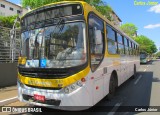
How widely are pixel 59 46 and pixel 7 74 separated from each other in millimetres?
7249

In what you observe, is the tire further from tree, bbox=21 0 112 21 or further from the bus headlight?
tree, bbox=21 0 112 21

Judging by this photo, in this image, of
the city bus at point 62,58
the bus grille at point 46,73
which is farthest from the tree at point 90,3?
the bus grille at point 46,73

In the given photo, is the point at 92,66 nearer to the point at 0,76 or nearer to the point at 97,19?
the point at 97,19

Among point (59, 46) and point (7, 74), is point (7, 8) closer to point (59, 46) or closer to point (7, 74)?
point (7, 74)

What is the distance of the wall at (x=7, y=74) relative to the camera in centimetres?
1207

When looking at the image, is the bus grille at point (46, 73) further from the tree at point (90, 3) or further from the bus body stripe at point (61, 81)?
the tree at point (90, 3)

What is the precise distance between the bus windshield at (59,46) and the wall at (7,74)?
6.12 meters

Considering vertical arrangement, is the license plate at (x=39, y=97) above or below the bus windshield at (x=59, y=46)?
below

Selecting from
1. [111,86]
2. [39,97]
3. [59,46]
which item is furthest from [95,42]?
[111,86]

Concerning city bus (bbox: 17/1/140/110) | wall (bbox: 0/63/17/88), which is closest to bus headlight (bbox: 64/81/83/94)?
city bus (bbox: 17/1/140/110)

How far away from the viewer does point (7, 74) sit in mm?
12422

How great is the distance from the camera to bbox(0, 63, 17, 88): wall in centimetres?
1207

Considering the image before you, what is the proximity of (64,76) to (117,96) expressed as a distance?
430 cm

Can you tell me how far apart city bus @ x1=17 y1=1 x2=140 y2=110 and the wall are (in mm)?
5660
